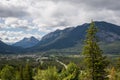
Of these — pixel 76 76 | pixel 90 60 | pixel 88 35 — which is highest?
pixel 88 35

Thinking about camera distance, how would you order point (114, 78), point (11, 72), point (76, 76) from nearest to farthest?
point (114, 78), point (76, 76), point (11, 72)

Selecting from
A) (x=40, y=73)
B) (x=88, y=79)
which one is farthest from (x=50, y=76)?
(x=88, y=79)

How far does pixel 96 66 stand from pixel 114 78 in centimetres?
4637

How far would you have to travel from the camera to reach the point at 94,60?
4184 centimetres

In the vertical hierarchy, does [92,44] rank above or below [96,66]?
above

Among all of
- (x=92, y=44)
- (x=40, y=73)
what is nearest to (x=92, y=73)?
(x=92, y=44)

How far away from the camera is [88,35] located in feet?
140

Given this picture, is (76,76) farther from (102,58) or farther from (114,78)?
(102,58)

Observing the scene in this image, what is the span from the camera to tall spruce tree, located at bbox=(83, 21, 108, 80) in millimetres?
41438

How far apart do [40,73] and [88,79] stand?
79.6m

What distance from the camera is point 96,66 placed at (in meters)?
41.6

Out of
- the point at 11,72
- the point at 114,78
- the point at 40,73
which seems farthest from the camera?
the point at 11,72

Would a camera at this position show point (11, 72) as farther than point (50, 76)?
Yes

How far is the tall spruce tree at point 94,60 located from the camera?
41438 millimetres
